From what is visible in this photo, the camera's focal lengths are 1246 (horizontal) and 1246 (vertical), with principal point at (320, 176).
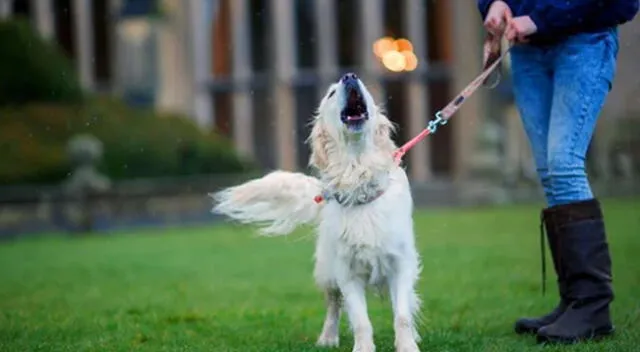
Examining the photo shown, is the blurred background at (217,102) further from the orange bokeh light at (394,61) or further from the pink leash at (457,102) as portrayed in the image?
the pink leash at (457,102)

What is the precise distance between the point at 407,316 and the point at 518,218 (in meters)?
13.2

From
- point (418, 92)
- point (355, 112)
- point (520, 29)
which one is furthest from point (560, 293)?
point (418, 92)

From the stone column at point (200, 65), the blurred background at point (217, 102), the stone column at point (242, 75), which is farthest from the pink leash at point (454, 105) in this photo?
the stone column at point (200, 65)

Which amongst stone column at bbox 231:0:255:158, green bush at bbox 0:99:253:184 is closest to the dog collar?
green bush at bbox 0:99:253:184

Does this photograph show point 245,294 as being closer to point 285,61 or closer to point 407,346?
point 407,346

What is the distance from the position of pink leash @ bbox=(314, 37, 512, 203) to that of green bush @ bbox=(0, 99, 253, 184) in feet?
53.5

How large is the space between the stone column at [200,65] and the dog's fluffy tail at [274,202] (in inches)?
1112

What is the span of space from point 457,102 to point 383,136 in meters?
0.57

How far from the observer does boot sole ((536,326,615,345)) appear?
567 centimetres

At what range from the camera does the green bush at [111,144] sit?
2217cm

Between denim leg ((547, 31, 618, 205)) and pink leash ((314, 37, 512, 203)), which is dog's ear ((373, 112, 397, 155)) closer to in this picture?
pink leash ((314, 37, 512, 203))

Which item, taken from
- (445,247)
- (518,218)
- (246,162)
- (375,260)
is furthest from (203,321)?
(246,162)

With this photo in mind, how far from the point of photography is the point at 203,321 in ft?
23.5

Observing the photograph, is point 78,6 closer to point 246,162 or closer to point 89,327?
point 246,162
